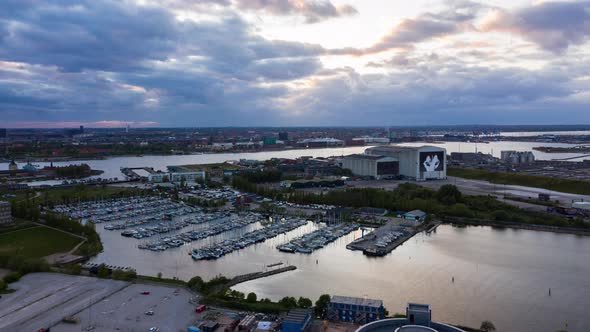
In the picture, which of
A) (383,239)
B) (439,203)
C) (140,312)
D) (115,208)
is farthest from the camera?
(115,208)

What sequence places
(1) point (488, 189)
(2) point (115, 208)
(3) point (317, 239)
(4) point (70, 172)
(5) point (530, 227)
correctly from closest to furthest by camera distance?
(3) point (317, 239)
(5) point (530, 227)
(2) point (115, 208)
(1) point (488, 189)
(4) point (70, 172)

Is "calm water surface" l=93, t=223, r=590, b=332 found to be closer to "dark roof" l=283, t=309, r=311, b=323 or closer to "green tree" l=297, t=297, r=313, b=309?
"green tree" l=297, t=297, r=313, b=309

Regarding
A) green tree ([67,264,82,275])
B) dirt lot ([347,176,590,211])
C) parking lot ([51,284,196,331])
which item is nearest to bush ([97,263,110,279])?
green tree ([67,264,82,275])

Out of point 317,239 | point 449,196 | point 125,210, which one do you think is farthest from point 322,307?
point 125,210

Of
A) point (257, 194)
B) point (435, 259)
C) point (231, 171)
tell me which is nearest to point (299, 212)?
point (257, 194)

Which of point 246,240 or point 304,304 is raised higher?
point 304,304

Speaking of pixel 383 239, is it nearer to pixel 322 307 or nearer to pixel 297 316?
pixel 322 307

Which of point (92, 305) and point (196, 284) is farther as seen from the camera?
point (196, 284)
